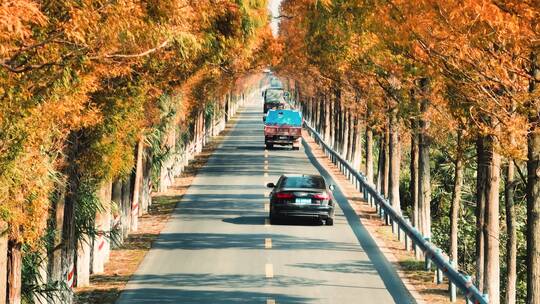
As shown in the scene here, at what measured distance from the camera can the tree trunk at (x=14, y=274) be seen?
15.7 meters

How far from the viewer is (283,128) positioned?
195 ft

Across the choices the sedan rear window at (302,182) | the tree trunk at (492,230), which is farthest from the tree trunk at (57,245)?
the sedan rear window at (302,182)

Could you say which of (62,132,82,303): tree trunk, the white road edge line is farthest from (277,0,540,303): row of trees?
(62,132,82,303): tree trunk

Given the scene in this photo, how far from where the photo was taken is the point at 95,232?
829 inches

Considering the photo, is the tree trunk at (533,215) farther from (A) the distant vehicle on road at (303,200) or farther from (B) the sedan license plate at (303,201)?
(B) the sedan license plate at (303,201)

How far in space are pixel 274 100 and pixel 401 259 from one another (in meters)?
76.8

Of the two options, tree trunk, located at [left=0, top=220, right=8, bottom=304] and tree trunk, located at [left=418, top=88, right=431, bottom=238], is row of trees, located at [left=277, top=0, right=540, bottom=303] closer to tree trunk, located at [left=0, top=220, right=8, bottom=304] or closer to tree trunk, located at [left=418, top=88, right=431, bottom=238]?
tree trunk, located at [left=418, top=88, right=431, bottom=238]

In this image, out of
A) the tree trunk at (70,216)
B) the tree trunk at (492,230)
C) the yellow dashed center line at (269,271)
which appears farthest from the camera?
the yellow dashed center line at (269,271)

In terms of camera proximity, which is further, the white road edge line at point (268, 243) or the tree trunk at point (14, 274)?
the white road edge line at point (268, 243)

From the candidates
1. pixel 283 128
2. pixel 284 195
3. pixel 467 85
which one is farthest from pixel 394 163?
pixel 283 128

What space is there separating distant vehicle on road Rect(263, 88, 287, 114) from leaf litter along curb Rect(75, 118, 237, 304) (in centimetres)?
5476

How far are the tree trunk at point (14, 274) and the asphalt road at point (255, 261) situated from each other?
237 cm

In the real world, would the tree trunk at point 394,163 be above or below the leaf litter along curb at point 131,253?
above

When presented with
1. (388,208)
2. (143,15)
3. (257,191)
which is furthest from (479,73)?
(257,191)
